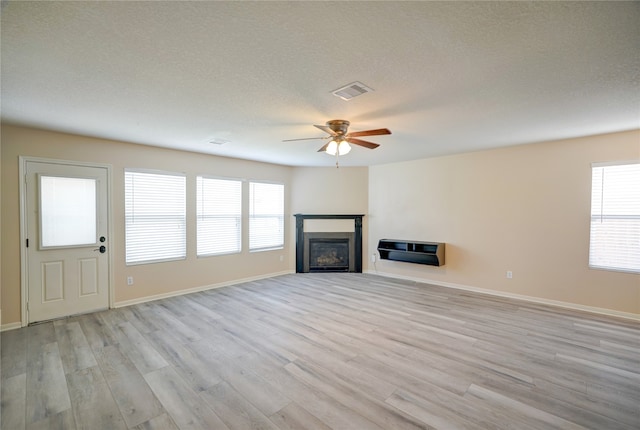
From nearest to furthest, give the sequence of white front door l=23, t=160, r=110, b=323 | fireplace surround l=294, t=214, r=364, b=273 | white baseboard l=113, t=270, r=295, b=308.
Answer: white front door l=23, t=160, r=110, b=323, white baseboard l=113, t=270, r=295, b=308, fireplace surround l=294, t=214, r=364, b=273

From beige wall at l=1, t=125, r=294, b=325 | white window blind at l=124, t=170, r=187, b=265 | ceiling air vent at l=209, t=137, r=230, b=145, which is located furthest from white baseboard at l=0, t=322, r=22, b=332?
ceiling air vent at l=209, t=137, r=230, b=145

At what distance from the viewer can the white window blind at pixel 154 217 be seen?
4531 millimetres

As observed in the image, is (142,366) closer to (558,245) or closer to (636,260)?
(558,245)

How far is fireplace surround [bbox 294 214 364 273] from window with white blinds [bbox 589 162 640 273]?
13.2 feet

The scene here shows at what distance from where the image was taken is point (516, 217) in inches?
187

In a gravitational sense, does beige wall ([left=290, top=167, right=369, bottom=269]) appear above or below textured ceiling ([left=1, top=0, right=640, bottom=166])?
below

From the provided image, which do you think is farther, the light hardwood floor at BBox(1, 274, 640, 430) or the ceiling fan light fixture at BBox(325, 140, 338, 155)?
the ceiling fan light fixture at BBox(325, 140, 338, 155)

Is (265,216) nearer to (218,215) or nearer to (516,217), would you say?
(218,215)

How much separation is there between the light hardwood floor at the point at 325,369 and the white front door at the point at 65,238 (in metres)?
0.33

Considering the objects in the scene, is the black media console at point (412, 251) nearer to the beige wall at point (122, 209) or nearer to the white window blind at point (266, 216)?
the beige wall at point (122, 209)

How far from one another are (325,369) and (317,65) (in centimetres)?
260

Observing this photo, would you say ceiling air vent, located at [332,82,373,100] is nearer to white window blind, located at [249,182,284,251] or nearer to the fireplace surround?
white window blind, located at [249,182,284,251]

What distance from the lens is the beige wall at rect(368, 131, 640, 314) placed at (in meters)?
4.10

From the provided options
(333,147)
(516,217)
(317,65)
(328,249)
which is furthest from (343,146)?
(328,249)
